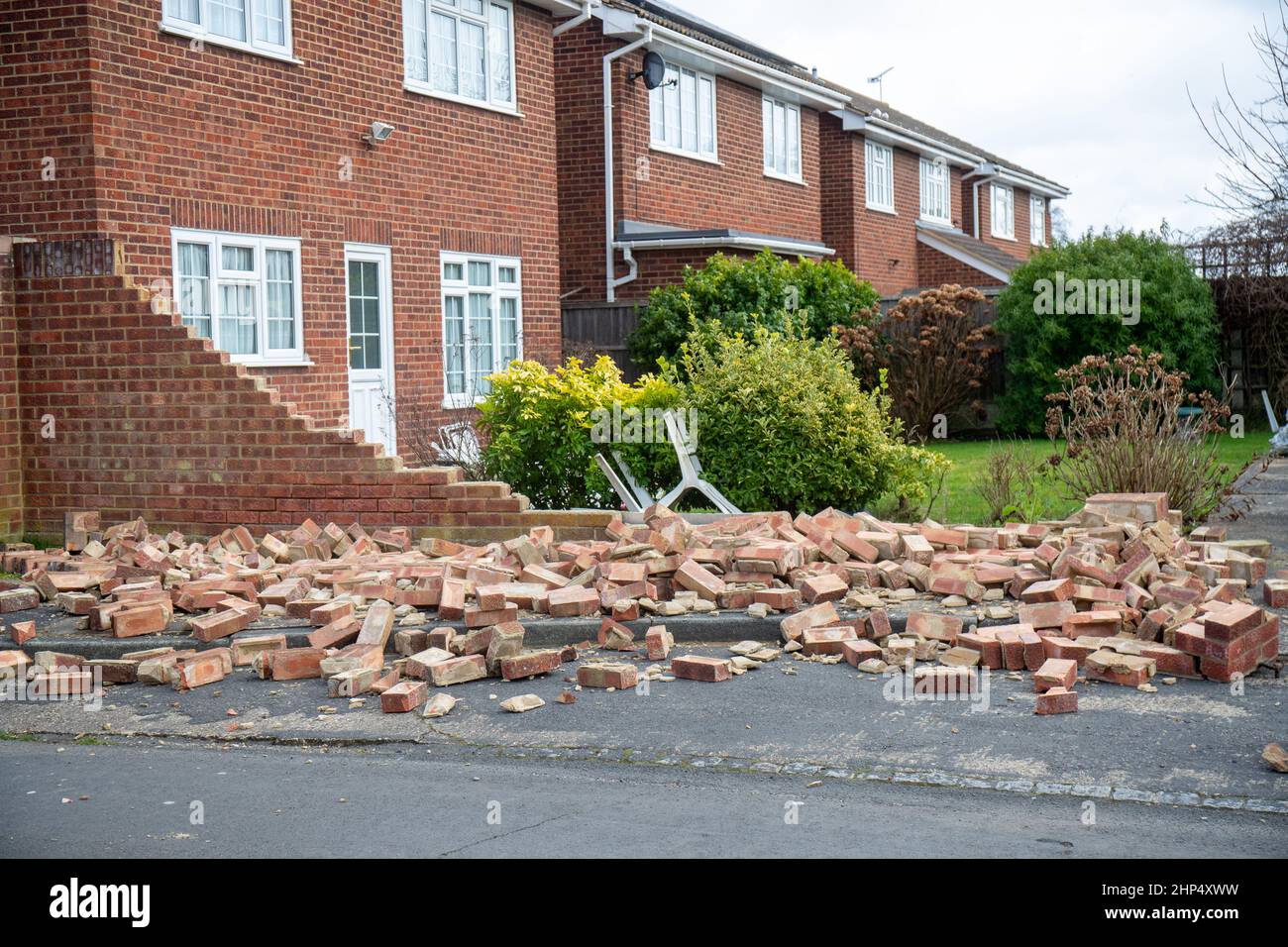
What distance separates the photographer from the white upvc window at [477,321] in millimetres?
17203

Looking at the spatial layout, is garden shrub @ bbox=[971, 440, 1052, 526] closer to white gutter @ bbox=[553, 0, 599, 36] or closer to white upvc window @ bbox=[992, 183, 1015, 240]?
white gutter @ bbox=[553, 0, 599, 36]

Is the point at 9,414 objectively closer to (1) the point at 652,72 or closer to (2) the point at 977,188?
(1) the point at 652,72

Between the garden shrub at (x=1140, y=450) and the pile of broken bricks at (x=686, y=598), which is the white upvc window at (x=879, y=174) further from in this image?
the pile of broken bricks at (x=686, y=598)

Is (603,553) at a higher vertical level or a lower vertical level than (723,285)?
lower

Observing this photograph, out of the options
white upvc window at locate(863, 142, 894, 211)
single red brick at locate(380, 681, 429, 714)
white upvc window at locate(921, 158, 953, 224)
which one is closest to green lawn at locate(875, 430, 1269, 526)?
single red brick at locate(380, 681, 429, 714)

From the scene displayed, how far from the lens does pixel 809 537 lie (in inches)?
381

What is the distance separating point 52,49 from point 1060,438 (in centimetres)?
1341

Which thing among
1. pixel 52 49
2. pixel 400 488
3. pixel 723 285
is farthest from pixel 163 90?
pixel 723 285

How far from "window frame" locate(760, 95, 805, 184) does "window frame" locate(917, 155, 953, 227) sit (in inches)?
280

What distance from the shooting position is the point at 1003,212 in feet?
129

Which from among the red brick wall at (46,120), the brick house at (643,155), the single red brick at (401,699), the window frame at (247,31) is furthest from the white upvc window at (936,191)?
the single red brick at (401,699)

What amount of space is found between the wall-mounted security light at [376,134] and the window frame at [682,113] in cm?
661

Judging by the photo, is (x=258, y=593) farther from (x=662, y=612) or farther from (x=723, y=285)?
(x=723, y=285)

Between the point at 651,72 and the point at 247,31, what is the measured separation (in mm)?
8156
